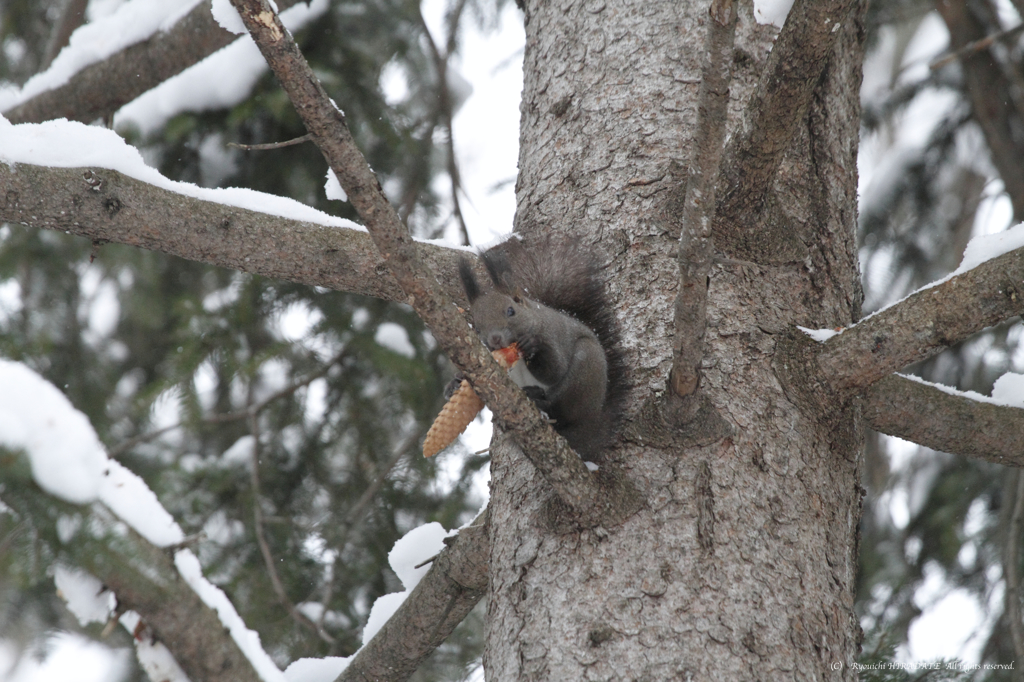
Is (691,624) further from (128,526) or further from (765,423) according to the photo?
(128,526)

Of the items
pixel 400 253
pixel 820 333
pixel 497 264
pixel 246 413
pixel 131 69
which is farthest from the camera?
pixel 246 413

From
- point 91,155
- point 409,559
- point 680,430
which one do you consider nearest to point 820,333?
point 680,430

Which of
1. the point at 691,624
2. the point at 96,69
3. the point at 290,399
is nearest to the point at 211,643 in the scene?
the point at 691,624

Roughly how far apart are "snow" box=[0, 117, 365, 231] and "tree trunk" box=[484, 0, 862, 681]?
44 cm

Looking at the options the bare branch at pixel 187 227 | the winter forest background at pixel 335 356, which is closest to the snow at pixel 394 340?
the winter forest background at pixel 335 356

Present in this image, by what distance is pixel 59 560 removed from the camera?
0.67 metres

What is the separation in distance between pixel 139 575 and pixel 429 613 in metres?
0.78

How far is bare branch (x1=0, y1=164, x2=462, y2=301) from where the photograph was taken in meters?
1.23

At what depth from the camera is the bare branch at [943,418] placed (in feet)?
4.55

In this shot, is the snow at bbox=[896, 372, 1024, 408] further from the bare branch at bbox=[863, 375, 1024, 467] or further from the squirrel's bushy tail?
the squirrel's bushy tail

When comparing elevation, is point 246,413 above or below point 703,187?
above

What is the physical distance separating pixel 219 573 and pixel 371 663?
1.21 metres

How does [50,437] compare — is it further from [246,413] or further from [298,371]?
[298,371]

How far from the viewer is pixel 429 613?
1.41 meters
